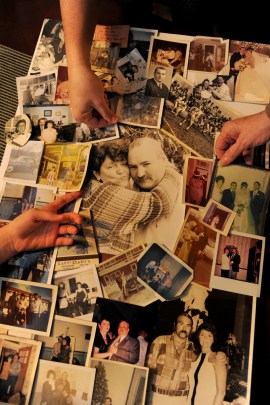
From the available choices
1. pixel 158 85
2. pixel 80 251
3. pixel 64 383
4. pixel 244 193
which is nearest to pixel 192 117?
pixel 158 85

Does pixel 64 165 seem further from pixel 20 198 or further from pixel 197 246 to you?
pixel 197 246

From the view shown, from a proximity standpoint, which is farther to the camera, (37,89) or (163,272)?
(37,89)

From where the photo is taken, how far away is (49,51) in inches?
45.0

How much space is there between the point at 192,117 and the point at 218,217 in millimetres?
281

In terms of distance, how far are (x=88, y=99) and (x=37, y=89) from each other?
199 mm

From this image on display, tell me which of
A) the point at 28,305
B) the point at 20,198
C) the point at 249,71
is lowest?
the point at 28,305

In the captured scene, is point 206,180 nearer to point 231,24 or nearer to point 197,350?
point 197,350

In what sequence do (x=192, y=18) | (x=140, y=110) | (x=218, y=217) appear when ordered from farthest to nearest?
(x=192, y=18) < (x=140, y=110) < (x=218, y=217)

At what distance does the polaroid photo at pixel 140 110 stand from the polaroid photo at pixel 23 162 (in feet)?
0.76

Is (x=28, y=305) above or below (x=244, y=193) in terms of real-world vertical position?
below

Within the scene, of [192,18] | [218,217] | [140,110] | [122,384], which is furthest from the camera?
[192,18]

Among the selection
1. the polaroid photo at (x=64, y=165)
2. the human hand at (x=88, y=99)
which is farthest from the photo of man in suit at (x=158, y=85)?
the polaroid photo at (x=64, y=165)

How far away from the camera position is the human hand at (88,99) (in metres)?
1.00

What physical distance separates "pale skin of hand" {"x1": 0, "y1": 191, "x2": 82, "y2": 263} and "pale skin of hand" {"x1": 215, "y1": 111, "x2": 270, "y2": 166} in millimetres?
395
